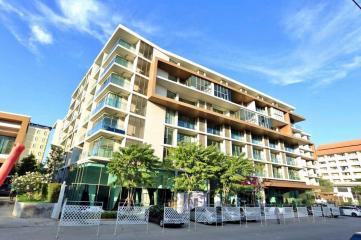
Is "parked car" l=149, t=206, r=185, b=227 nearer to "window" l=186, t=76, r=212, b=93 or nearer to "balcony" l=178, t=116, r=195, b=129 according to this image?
"balcony" l=178, t=116, r=195, b=129

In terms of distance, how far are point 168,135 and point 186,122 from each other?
447cm

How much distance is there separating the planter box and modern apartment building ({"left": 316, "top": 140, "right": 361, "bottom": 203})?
9265 centimetres

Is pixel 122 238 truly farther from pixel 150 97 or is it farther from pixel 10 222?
pixel 150 97

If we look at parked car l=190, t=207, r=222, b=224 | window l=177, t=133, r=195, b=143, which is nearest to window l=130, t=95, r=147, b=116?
window l=177, t=133, r=195, b=143

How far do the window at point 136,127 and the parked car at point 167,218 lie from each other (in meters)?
12.1

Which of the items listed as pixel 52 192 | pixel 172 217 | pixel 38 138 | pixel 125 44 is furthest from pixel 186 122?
pixel 38 138

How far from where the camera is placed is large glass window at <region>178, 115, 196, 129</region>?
36244 mm

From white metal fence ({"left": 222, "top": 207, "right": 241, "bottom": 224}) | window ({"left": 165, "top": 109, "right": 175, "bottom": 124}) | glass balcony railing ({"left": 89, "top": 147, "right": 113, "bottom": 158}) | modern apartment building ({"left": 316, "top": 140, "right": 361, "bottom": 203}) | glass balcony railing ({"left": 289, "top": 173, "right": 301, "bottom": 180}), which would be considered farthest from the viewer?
modern apartment building ({"left": 316, "top": 140, "right": 361, "bottom": 203})

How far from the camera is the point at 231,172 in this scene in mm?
28922

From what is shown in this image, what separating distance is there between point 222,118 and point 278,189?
2113cm

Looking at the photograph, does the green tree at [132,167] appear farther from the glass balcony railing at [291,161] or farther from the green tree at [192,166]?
the glass balcony railing at [291,161]

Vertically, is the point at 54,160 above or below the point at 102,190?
above

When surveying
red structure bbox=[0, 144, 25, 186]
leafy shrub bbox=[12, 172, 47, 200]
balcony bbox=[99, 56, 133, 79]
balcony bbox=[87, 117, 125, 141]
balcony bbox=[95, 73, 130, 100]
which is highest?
balcony bbox=[99, 56, 133, 79]

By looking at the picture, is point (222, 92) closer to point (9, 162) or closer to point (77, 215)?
point (77, 215)
